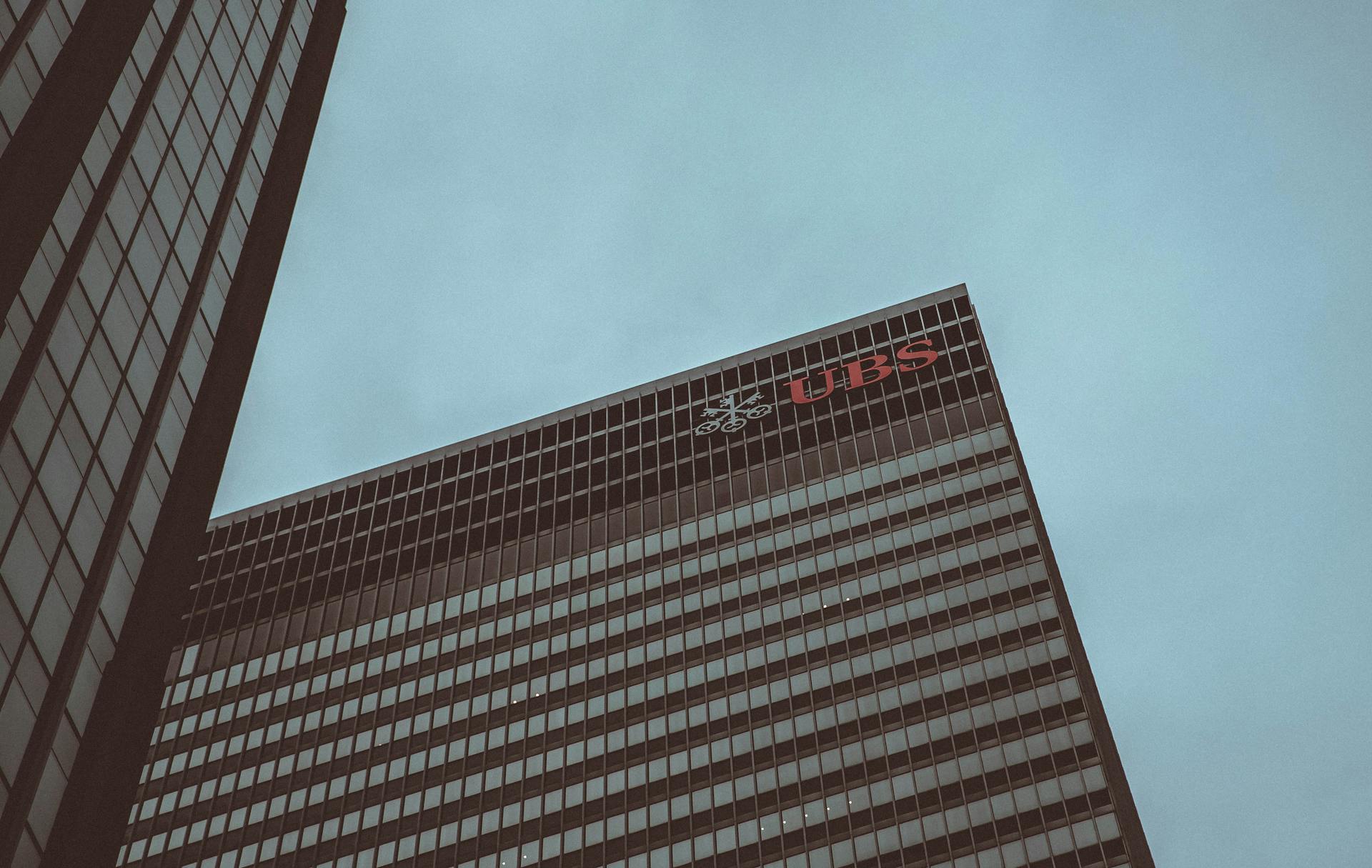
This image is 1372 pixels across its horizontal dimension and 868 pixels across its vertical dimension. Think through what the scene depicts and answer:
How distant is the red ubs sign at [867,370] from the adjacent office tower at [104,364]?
78.3 meters

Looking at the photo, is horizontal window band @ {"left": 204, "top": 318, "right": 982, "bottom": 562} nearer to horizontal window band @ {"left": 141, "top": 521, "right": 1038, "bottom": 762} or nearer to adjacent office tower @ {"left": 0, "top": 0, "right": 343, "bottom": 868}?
horizontal window band @ {"left": 141, "top": 521, "right": 1038, "bottom": 762}

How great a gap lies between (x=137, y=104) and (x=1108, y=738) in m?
69.9

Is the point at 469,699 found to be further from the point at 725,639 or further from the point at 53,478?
the point at 53,478

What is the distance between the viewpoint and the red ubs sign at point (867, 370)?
415 ft

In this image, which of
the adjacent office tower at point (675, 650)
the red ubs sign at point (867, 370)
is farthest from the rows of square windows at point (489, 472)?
the red ubs sign at point (867, 370)

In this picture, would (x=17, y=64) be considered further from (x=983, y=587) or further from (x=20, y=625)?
(x=983, y=587)

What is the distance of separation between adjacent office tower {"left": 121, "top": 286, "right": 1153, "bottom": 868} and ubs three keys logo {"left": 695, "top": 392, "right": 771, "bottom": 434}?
0.37 m

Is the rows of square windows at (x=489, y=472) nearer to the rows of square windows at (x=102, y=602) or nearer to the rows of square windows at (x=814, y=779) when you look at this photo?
the rows of square windows at (x=814, y=779)

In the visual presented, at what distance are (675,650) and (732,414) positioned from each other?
91.3ft

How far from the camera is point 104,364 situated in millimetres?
41750

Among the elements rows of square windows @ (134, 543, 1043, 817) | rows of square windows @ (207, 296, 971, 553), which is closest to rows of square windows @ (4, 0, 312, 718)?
rows of square windows @ (134, 543, 1043, 817)

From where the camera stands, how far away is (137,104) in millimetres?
45625

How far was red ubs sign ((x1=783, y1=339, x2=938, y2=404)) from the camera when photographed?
126562 millimetres

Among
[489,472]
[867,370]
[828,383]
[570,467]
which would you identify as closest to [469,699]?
[570,467]
